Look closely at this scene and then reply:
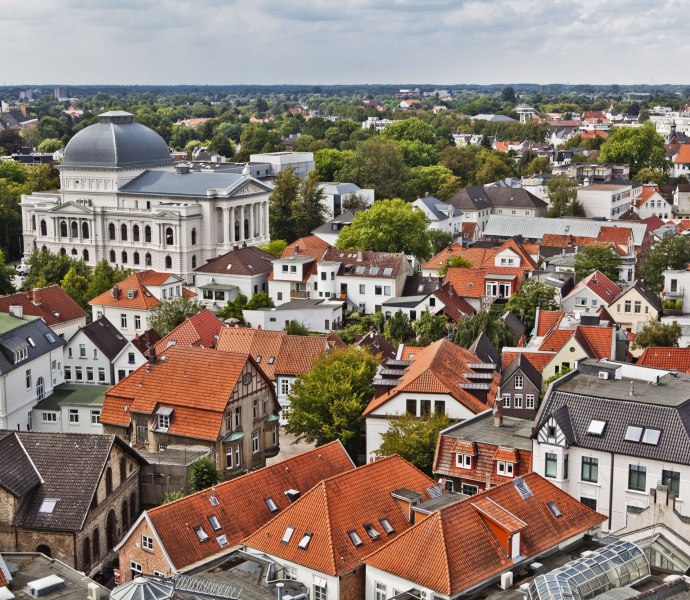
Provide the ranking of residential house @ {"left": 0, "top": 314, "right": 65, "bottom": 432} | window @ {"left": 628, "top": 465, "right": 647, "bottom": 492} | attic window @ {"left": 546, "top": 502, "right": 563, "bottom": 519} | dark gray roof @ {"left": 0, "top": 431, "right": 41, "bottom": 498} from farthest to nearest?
residential house @ {"left": 0, "top": 314, "right": 65, "bottom": 432}, dark gray roof @ {"left": 0, "top": 431, "right": 41, "bottom": 498}, window @ {"left": 628, "top": 465, "right": 647, "bottom": 492}, attic window @ {"left": 546, "top": 502, "right": 563, "bottom": 519}

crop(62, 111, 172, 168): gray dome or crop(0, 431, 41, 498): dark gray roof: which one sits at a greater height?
crop(62, 111, 172, 168): gray dome

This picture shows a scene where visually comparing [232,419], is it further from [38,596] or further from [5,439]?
[38,596]

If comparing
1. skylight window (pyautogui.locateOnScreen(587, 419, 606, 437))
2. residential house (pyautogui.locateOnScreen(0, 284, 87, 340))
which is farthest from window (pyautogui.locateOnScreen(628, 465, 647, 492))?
residential house (pyautogui.locateOnScreen(0, 284, 87, 340))

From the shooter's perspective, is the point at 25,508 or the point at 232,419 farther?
the point at 232,419

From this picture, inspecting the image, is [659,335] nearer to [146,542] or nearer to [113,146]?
[146,542]

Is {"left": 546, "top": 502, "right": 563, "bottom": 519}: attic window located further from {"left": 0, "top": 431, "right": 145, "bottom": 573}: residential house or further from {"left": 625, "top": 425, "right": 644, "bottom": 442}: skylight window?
{"left": 0, "top": 431, "right": 145, "bottom": 573}: residential house

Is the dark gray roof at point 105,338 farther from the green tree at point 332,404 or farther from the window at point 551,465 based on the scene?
the window at point 551,465

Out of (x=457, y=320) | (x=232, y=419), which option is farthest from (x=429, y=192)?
(x=232, y=419)

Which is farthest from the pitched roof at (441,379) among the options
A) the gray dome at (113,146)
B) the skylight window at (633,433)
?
the gray dome at (113,146)
